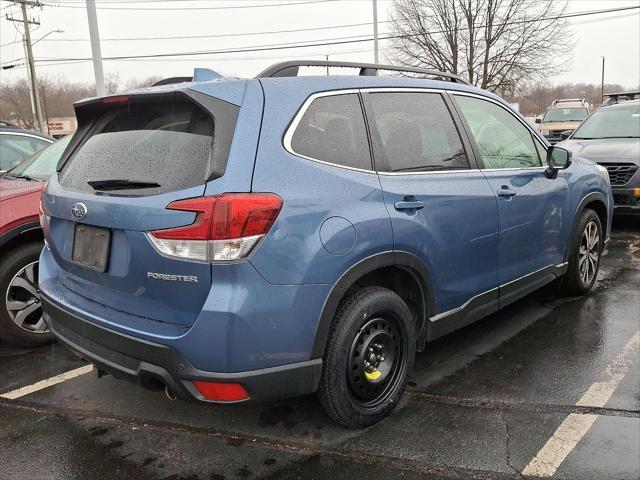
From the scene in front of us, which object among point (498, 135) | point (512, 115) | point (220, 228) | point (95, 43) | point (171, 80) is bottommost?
point (220, 228)

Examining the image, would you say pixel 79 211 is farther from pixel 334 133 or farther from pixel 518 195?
pixel 518 195

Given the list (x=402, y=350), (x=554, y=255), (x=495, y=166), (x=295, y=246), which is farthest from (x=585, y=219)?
(x=295, y=246)

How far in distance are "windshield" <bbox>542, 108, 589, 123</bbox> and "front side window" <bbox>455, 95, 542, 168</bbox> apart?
18.4 metres

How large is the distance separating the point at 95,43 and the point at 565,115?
1684 cm

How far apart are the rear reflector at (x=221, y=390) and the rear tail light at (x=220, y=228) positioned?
0.54 meters

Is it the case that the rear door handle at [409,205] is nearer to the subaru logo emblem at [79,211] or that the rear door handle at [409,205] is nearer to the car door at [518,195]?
the car door at [518,195]

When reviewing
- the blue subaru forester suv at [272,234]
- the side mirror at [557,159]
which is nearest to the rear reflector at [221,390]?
the blue subaru forester suv at [272,234]

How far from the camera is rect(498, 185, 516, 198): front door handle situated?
354 centimetres

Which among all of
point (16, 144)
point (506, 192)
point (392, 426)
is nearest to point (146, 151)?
point (392, 426)

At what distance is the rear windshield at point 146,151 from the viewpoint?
2395 mm

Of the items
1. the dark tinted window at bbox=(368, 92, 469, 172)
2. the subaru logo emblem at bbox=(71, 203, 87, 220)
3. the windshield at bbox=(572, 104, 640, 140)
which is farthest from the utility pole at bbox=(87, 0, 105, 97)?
the dark tinted window at bbox=(368, 92, 469, 172)

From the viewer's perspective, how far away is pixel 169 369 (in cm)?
233

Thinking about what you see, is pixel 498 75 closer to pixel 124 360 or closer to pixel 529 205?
pixel 529 205

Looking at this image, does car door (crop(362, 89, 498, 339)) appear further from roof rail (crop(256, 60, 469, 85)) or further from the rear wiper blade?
the rear wiper blade
